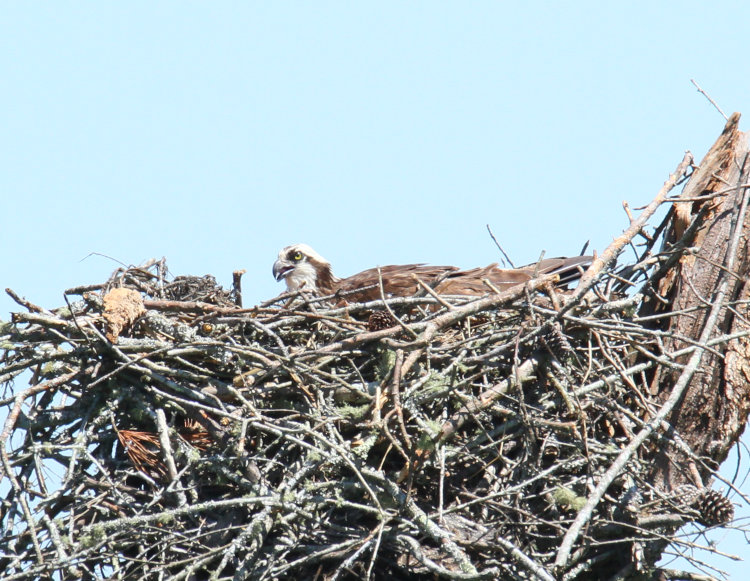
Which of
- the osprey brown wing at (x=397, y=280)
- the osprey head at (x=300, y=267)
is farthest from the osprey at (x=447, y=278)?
the osprey head at (x=300, y=267)

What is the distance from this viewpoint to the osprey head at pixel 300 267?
8.20 metres

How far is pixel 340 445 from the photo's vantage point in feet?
15.9

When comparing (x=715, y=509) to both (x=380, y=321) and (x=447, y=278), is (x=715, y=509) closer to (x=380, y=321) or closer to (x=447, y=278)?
(x=380, y=321)

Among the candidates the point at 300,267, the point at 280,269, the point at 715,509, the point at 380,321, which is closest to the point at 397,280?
the point at 380,321

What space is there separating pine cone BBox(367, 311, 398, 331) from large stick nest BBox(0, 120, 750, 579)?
51mm

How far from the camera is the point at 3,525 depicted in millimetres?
4934

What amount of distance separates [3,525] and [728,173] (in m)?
4.49

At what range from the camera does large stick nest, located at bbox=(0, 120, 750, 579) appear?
470 centimetres

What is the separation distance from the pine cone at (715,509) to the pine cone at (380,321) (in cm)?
189

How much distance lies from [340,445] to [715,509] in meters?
1.85

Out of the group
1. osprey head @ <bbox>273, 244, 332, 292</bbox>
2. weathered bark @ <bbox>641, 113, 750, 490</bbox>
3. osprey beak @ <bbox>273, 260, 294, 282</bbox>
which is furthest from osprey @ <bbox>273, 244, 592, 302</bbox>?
weathered bark @ <bbox>641, 113, 750, 490</bbox>

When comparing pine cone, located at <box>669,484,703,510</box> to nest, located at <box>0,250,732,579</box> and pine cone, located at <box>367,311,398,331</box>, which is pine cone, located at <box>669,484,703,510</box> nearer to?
nest, located at <box>0,250,732,579</box>

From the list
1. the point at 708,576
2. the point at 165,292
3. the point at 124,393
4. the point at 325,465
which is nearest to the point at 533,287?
the point at 325,465

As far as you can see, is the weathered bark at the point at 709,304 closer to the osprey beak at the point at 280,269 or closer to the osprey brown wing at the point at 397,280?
the osprey brown wing at the point at 397,280
